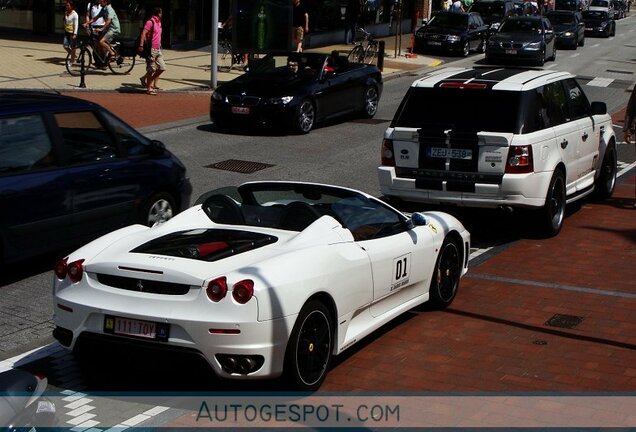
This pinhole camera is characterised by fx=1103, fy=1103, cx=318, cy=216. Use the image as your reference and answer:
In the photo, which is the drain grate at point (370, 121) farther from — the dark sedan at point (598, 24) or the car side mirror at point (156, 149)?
the dark sedan at point (598, 24)

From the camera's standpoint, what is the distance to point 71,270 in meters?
7.71

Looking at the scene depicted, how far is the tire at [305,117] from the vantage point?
2044 centimetres

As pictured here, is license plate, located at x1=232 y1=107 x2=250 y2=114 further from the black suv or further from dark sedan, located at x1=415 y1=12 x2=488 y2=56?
the black suv

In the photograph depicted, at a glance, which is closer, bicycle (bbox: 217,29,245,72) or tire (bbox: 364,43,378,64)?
bicycle (bbox: 217,29,245,72)

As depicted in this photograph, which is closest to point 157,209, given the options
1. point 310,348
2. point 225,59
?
point 310,348

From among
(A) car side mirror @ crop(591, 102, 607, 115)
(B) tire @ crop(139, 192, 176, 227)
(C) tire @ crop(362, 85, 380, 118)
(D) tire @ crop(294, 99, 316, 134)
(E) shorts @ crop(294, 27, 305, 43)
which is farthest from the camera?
(E) shorts @ crop(294, 27, 305, 43)

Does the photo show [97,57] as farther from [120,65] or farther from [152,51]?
[152,51]

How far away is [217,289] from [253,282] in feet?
0.78

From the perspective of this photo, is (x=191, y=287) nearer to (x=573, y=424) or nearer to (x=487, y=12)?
(x=573, y=424)

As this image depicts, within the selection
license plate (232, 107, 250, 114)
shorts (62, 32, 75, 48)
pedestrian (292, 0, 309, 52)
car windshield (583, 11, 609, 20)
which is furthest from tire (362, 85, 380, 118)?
car windshield (583, 11, 609, 20)

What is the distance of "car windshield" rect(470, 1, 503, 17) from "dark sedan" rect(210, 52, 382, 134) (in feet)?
83.0

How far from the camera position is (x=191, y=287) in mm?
7227

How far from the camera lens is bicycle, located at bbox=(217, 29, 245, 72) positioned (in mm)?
31278

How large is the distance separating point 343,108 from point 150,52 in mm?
5256
